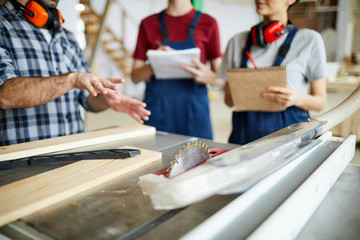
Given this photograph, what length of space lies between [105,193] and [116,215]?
0.14 metres

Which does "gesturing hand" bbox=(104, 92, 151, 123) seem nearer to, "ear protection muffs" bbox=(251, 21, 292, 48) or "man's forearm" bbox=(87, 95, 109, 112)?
"man's forearm" bbox=(87, 95, 109, 112)

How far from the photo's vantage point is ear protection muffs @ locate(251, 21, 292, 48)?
167cm

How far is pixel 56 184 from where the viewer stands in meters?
0.81

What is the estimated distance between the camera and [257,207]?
66cm

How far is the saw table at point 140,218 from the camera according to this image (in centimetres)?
61

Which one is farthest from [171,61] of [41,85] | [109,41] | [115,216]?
[109,41]

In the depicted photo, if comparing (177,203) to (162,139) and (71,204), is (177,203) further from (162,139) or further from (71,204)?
(162,139)

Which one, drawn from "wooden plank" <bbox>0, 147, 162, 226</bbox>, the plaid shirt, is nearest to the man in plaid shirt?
the plaid shirt

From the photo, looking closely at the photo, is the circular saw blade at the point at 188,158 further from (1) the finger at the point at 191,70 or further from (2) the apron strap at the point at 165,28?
(2) the apron strap at the point at 165,28

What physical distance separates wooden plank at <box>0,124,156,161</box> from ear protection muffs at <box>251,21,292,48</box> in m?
0.84

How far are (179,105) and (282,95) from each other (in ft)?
3.04

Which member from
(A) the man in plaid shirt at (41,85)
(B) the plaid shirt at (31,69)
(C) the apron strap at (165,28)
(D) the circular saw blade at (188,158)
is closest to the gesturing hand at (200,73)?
(C) the apron strap at (165,28)

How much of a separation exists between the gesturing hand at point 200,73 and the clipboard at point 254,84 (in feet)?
1.48

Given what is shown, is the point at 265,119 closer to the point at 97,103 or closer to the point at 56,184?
the point at 97,103
